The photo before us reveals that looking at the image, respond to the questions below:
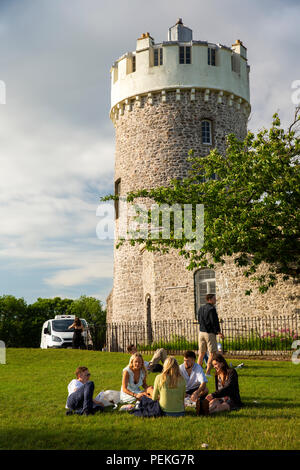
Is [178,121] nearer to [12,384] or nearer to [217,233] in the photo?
[217,233]

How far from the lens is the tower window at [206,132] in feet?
95.1

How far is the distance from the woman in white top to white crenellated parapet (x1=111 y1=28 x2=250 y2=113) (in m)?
22.8

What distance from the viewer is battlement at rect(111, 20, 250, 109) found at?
95.3 ft

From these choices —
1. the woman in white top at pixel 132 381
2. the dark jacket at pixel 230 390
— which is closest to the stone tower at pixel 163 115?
the woman in white top at pixel 132 381

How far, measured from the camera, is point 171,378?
300 inches

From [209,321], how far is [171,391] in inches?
177

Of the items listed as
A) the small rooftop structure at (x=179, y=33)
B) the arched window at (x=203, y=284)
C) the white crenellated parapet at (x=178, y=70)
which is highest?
the small rooftop structure at (x=179, y=33)

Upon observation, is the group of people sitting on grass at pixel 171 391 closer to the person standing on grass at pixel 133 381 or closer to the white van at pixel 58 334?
the person standing on grass at pixel 133 381

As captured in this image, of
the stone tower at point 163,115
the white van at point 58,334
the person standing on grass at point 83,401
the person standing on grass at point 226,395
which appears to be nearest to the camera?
the person standing on grass at point 83,401

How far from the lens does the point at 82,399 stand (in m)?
8.20

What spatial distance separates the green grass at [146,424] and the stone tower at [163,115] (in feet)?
51.4

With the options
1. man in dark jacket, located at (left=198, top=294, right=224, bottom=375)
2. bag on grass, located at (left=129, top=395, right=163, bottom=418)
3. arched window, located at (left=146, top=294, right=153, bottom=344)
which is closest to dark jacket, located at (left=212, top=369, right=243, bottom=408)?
bag on grass, located at (left=129, top=395, right=163, bottom=418)

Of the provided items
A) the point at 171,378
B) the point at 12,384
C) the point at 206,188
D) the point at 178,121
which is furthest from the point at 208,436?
the point at 178,121

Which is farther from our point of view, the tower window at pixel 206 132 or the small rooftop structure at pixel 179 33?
the small rooftop structure at pixel 179 33
